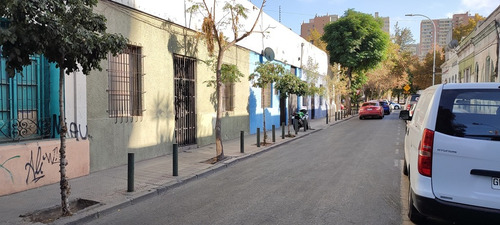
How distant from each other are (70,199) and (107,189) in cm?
86

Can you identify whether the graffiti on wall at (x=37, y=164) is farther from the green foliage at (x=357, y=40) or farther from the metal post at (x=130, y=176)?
the green foliage at (x=357, y=40)

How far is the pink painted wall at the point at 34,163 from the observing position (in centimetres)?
638

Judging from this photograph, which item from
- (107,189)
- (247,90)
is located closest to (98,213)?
(107,189)

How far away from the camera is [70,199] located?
602cm

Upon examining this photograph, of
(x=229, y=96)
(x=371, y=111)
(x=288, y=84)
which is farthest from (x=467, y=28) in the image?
(x=229, y=96)

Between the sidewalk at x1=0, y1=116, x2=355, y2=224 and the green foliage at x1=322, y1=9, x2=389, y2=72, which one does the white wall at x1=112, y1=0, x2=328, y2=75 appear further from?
the sidewalk at x1=0, y1=116, x2=355, y2=224

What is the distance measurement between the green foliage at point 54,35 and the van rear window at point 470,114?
15.0 ft

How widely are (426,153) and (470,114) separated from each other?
64 centimetres

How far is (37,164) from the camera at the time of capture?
6.95m

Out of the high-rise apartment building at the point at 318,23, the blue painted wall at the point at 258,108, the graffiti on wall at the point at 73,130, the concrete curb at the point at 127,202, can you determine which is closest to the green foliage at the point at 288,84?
the blue painted wall at the point at 258,108

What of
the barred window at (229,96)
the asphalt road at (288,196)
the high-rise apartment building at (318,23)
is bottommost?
the asphalt road at (288,196)

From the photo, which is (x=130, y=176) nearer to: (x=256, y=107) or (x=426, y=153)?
(x=426, y=153)

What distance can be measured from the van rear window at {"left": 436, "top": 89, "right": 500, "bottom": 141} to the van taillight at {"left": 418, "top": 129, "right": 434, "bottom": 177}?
0.12 metres

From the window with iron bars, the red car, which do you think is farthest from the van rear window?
the red car
